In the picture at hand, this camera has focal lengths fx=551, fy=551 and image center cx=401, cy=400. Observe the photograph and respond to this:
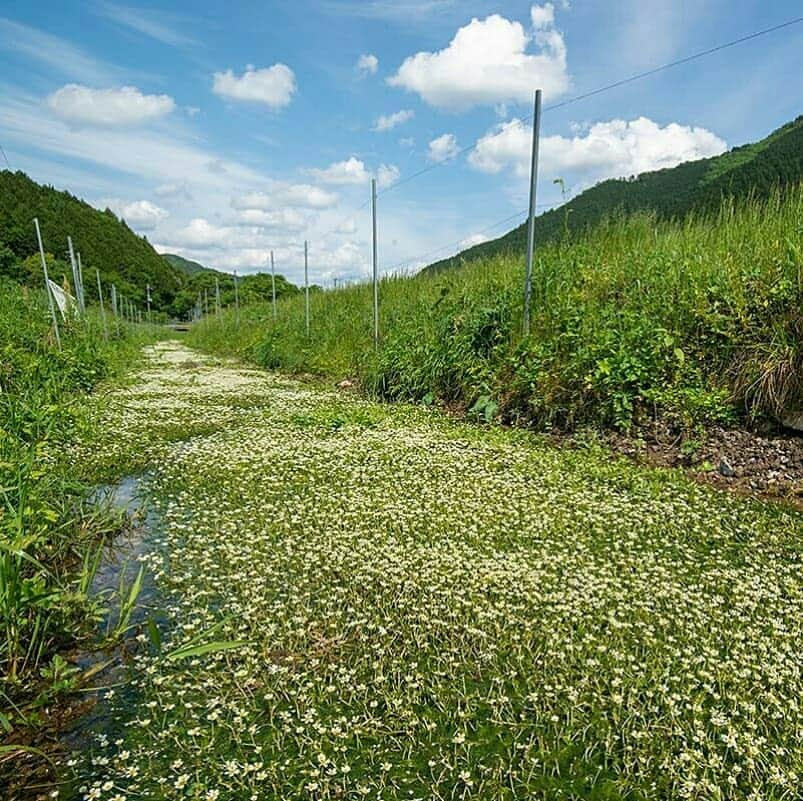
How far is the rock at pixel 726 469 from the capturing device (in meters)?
4.18

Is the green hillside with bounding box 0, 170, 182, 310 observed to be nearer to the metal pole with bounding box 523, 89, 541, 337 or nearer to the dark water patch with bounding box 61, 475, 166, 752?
the metal pole with bounding box 523, 89, 541, 337

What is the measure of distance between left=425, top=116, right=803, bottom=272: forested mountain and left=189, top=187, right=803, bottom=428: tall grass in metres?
0.37

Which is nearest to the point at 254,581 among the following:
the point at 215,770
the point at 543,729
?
the point at 215,770

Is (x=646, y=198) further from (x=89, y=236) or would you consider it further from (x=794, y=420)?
(x=89, y=236)

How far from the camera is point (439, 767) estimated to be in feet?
5.36

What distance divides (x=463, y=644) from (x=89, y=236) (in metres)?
76.3

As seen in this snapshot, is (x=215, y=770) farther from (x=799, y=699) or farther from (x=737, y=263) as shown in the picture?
(x=737, y=263)

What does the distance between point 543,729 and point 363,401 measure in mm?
6464

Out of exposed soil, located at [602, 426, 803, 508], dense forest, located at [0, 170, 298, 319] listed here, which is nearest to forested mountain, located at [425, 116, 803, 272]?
exposed soil, located at [602, 426, 803, 508]

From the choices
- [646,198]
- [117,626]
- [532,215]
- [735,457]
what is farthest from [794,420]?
[646,198]

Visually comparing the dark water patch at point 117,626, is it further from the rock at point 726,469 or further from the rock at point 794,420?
the rock at point 794,420

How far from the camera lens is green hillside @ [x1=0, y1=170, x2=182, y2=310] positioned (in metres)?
54.7

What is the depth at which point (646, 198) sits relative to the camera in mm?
9555

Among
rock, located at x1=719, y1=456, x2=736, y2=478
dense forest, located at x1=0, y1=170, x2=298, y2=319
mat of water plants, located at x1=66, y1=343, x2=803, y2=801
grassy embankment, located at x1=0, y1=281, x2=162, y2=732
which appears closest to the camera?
mat of water plants, located at x1=66, y1=343, x2=803, y2=801
